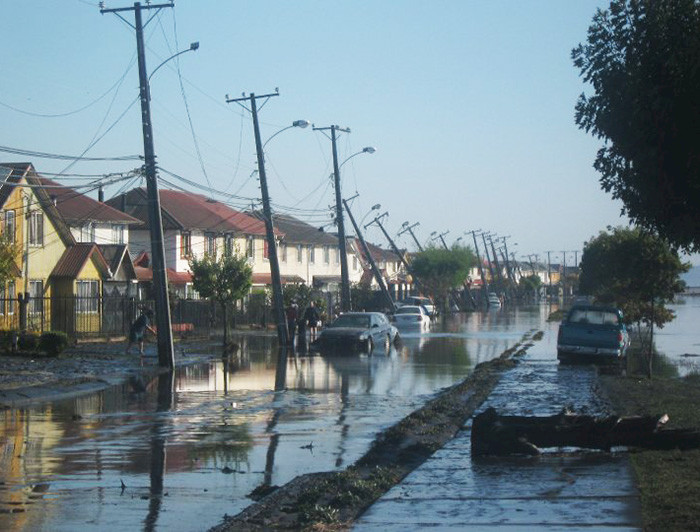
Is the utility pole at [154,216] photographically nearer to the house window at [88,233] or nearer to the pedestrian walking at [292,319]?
the pedestrian walking at [292,319]

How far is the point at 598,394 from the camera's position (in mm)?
22047

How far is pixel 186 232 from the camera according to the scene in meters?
67.8

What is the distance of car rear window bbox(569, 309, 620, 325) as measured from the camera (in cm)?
3400

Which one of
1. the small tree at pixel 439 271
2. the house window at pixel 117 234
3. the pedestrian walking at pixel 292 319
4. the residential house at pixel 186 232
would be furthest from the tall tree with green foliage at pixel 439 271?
the pedestrian walking at pixel 292 319

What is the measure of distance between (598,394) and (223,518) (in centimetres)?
1318

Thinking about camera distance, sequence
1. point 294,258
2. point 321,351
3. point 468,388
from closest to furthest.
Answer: point 468,388 < point 321,351 < point 294,258

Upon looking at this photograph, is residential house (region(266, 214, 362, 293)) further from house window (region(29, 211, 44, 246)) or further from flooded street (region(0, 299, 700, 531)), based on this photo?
flooded street (region(0, 299, 700, 531))

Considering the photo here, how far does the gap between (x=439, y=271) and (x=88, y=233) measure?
56.0 m

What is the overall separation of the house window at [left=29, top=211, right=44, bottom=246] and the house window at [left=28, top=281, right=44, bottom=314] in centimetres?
170

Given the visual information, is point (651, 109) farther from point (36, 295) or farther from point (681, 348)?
point (36, 295)

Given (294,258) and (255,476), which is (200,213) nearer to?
(294,258)

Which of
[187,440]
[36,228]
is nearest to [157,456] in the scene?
[187,440]

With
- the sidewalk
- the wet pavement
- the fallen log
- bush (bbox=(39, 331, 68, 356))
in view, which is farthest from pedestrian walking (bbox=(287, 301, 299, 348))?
the fallen log

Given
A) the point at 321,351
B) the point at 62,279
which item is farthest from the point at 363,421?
the point at 62,279
